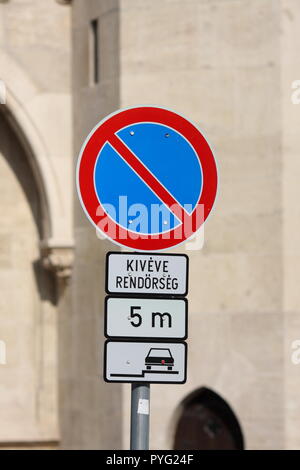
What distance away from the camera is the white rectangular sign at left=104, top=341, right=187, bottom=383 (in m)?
4.61

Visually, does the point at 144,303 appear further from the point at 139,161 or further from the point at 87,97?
the point at 87,97

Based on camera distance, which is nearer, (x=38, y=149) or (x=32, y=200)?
(x=38, y=149)

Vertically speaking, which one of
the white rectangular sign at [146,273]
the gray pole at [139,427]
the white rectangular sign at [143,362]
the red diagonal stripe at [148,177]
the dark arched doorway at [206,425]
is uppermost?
the red diagonal stripe at [148,177]

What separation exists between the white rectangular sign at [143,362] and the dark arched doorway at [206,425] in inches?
250

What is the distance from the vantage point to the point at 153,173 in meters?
4.73

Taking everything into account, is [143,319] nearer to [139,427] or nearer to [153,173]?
[139,427]

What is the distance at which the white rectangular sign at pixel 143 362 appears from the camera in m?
4.61

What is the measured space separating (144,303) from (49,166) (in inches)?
284

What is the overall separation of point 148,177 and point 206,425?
259 inches

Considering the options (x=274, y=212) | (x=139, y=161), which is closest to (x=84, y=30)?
(x=274, y=212)

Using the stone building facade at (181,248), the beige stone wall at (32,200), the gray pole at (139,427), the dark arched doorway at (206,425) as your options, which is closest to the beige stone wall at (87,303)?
the stone building facade at (181,248)

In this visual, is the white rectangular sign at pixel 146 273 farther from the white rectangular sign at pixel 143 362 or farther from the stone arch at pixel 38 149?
the stone arch at pixel 38 149

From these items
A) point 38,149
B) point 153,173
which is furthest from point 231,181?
point 153,173

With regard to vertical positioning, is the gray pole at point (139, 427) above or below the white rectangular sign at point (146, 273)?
below
